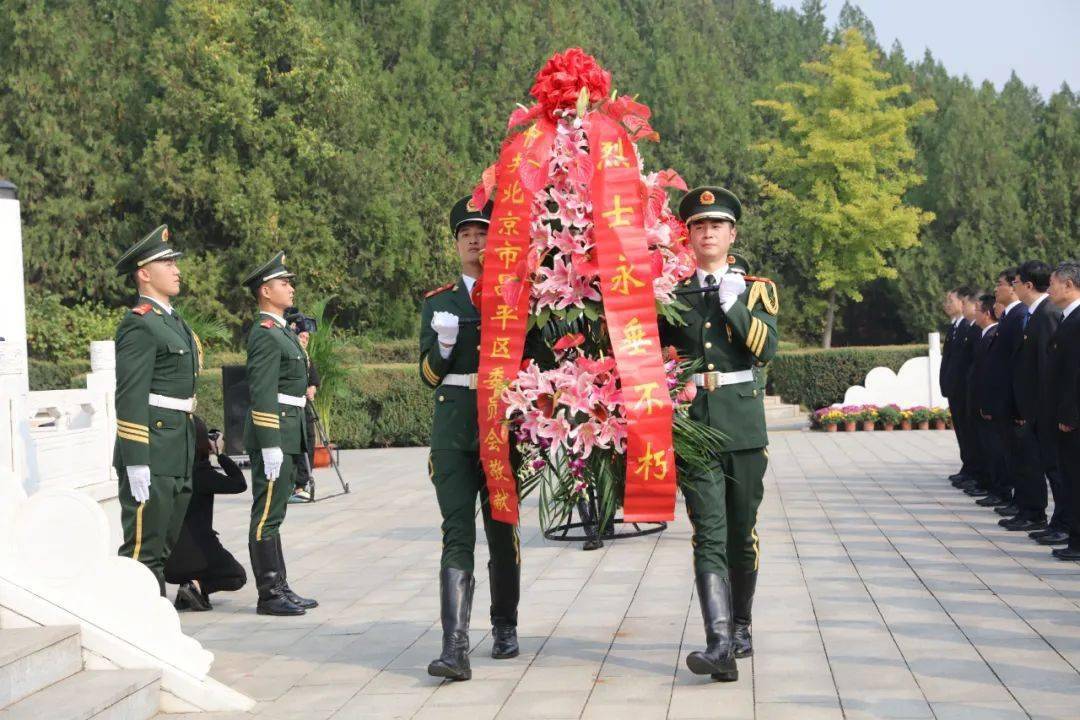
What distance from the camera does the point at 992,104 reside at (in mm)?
47719

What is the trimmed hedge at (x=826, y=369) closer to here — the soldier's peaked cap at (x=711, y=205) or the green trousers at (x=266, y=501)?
the green trousers at (x=266, y=501)

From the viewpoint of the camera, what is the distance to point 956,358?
13.4 metres

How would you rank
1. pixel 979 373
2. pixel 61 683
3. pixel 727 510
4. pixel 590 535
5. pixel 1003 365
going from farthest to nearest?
pixel 979 373 < pixel 1003 365 < pixel 590 535 < pixel 727 510 < pixel 61 683

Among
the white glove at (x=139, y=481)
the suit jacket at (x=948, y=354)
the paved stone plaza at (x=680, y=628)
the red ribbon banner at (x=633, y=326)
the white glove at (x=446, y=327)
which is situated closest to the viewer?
the paved stone plaza at (x=680, y=628)

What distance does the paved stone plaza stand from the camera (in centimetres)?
539

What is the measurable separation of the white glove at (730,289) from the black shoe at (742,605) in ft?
4.21

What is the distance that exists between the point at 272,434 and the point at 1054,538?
5.78m

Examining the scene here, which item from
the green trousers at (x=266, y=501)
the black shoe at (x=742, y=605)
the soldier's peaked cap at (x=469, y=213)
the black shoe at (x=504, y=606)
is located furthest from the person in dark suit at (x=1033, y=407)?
the green trousers at (x=266, y=501)

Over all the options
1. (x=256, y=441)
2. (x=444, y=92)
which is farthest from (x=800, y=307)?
(x=256, y=441)

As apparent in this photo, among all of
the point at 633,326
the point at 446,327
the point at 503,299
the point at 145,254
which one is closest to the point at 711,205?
the point at 633,326

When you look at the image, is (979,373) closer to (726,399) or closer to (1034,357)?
(1034,357)

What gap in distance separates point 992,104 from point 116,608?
4701cm

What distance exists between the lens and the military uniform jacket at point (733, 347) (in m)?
5.77

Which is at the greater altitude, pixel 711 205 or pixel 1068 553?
pixel 711 205
